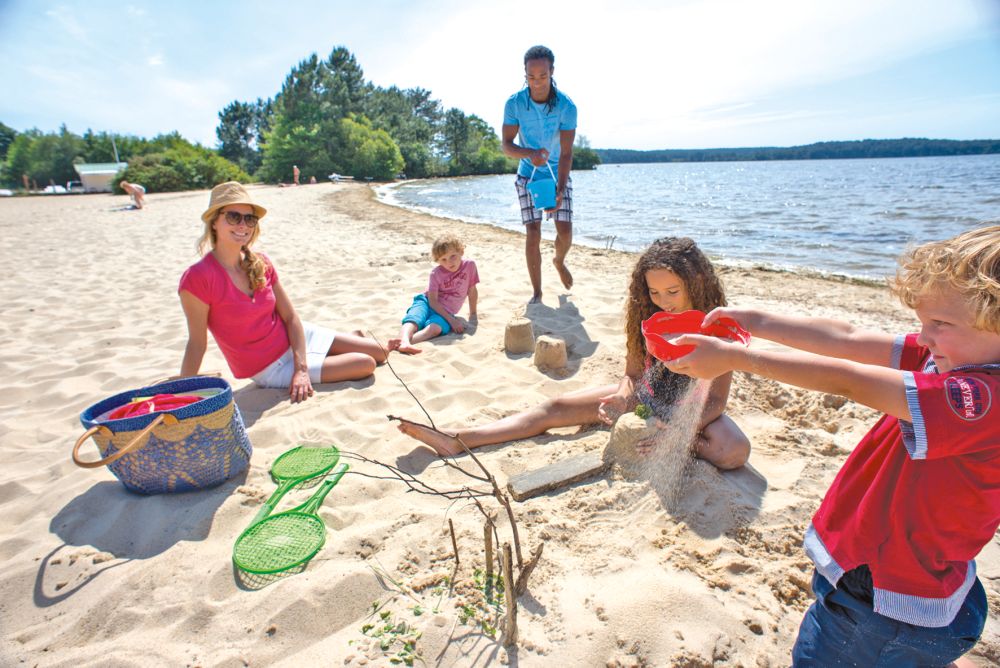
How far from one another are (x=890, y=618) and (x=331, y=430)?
8.48 ft

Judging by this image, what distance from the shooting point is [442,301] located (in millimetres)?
4742

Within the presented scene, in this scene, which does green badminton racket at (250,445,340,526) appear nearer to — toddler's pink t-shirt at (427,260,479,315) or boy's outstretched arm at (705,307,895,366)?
boy's outstretched arm at (705,307,895,366)

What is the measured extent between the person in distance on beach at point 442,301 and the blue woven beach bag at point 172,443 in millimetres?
1799

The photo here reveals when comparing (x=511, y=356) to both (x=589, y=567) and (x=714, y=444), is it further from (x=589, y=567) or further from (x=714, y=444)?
(x=589, y=567)

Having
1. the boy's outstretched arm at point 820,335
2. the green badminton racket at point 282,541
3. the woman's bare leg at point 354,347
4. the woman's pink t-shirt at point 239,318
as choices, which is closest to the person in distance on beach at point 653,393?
the green badminton racket at point 282,541

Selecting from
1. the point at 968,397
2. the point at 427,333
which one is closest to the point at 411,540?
the point at 968,397

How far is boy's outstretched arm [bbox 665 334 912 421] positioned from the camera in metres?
1.23

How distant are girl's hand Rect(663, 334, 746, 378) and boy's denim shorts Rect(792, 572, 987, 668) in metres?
0.67

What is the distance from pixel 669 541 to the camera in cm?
205

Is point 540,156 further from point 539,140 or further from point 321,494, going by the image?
point 321,494

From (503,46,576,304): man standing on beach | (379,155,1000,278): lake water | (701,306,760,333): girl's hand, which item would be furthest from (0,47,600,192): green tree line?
(701,306,760,333): girl's hand

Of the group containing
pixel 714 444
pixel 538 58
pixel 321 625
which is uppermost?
pixel 538 58

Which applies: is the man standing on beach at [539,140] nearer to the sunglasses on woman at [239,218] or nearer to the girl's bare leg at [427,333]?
the girl's bare leg at [427,333]

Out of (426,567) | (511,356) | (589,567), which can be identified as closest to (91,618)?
(426,567)
